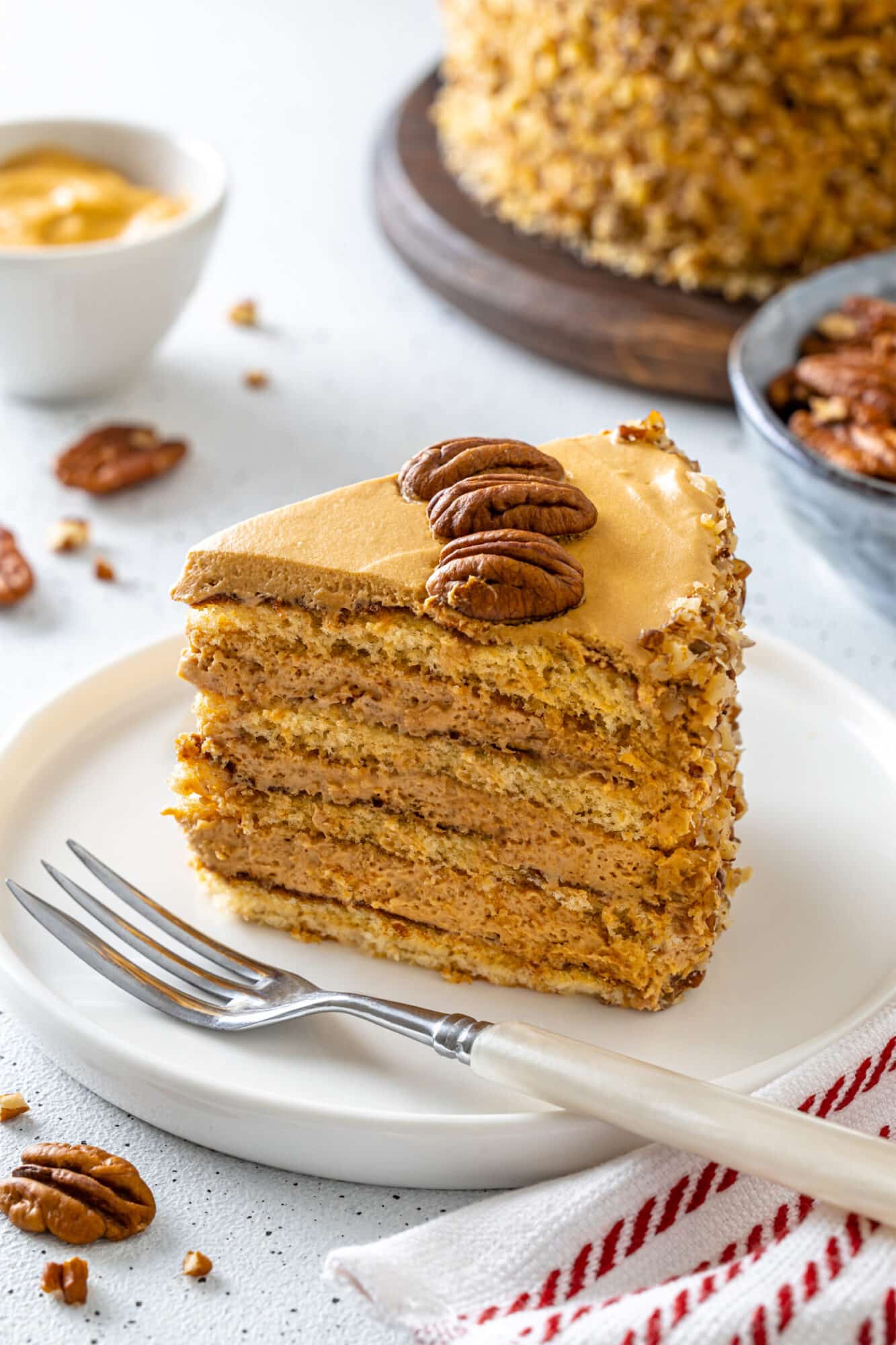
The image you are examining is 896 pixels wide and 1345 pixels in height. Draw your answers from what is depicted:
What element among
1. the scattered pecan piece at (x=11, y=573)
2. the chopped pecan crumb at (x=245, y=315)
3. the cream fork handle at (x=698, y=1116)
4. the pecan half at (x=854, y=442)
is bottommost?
the scattered pecan piece at (x=11, y=573)

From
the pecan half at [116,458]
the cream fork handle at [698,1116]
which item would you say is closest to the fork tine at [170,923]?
the cream fork handle at [698,1116]

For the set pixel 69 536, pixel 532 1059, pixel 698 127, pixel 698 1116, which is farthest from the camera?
pixel 698 127

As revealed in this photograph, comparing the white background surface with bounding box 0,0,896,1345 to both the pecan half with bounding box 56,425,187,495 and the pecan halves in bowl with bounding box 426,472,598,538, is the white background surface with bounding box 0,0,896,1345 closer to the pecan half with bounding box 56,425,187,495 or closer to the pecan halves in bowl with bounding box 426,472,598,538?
the pecan half with bounding box 56,425,187,495

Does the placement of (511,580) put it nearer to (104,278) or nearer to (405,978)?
(405,978)

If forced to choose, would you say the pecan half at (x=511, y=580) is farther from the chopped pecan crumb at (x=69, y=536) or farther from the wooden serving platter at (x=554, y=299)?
the wooden serving platter at (x=554, y=299)

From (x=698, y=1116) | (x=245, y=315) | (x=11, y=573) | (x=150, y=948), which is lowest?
(x=11, y=573)

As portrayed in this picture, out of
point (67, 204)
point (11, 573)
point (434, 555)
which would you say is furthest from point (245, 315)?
point (434, 555)
